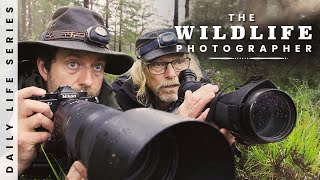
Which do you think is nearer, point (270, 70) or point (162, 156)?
point (162, 156)

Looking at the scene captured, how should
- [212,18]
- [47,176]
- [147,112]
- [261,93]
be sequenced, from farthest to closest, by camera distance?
[212,18] < [47,176] < [261,93] < [147,112]

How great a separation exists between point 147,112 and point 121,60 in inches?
29.4

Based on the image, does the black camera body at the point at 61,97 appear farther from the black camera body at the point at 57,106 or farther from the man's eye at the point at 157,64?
the man's eye at the point at 157,64

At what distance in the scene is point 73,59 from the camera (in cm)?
95

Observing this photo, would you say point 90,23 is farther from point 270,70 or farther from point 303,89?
point 303,89

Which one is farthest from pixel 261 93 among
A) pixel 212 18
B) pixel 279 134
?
pixel 212 18

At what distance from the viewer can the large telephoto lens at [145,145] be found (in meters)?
0.35

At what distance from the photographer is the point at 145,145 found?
34 cm

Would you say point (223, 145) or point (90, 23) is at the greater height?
point (90, 23)

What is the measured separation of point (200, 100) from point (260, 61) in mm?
389

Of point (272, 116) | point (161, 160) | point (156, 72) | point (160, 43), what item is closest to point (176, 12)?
point (160, 43)

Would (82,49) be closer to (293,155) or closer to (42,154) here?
(42,154)

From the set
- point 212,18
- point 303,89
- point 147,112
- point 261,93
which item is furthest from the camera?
point 303,89

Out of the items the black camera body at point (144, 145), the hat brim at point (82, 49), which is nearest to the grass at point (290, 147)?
the hat brim at point (82, 49)
